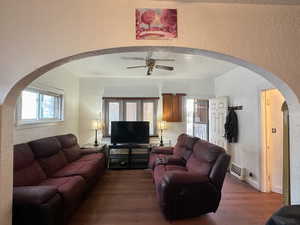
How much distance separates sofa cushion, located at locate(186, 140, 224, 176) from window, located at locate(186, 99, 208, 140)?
2.56 meters

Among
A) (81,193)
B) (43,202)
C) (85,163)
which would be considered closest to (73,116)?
(85,163)

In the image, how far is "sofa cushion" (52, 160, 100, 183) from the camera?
2943 millimetres

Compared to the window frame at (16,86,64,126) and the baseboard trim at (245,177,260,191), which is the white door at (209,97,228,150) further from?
the window frame at (16,86,64,126)

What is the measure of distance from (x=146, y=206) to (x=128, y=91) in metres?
3.49

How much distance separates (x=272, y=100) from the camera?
11.6 feet

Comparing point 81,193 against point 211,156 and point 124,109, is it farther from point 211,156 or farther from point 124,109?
point 124,109

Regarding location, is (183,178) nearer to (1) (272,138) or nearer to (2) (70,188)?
(2) (70,188)

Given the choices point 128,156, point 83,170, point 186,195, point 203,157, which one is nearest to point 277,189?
point 203,157

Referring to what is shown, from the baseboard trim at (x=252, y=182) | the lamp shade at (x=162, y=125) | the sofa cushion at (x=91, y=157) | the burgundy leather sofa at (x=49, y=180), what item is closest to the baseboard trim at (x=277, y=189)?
the baseboard trim at (x=252, y=182)

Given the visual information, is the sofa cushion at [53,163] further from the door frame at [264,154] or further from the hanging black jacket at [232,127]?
the door frame at [264,154]

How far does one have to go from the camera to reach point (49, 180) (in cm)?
273

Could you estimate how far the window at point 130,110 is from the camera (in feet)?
17.9

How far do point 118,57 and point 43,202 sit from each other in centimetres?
276

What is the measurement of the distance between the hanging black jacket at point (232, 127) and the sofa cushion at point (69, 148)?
11.9 ft
